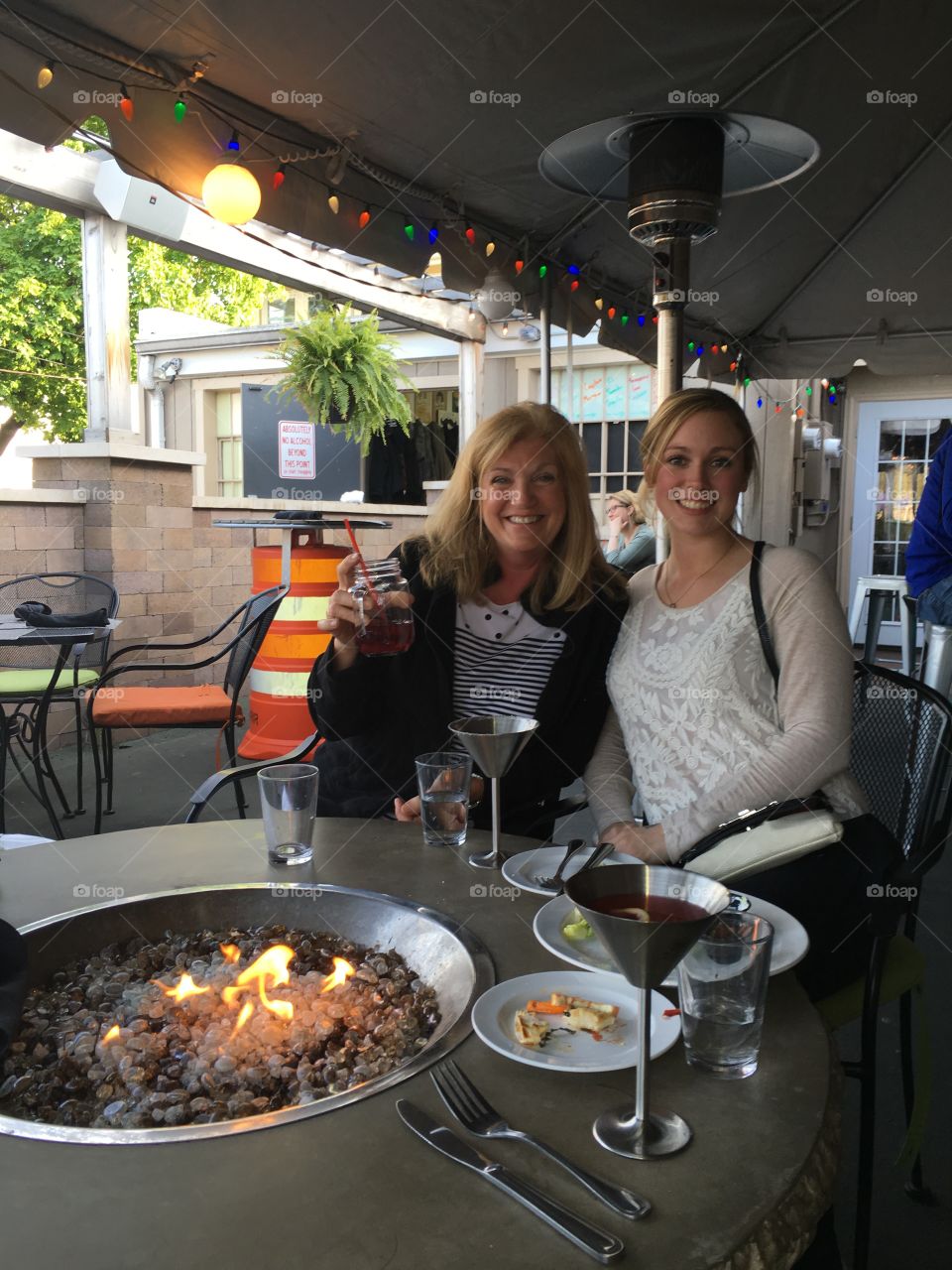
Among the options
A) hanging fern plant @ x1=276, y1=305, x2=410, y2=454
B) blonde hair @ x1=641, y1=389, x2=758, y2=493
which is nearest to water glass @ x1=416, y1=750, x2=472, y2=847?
blonde hair @ x1=641, y1=389, x2=758, y2=493

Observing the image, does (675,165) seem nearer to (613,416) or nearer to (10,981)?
(10,981)

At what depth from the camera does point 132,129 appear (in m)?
2.65

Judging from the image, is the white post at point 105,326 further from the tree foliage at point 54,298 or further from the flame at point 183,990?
the tree foliage at point 54,298

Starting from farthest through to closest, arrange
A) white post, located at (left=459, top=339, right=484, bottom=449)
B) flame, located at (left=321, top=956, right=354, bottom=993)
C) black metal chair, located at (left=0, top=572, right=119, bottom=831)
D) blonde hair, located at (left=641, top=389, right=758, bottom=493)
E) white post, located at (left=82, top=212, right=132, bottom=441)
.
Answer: white post, located at (left=459, top=339, right=484, bottom=449) → white post, located at (left=82, top=212, right=132, bottom=441) → black metal chair, located at (left=0, top=572, right=119, bottom=831) → blonde hair, located at (left=641, top=389, right=758, bottom=493) → flame, located at (left=321, top=956, right=354, bottom=993)

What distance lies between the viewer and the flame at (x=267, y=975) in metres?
1.29

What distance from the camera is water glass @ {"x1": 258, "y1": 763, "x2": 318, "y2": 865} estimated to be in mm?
1510

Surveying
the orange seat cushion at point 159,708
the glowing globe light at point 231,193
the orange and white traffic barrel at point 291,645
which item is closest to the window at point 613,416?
the orange and white traffic barrel at point 291,645

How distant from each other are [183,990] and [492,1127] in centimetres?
64

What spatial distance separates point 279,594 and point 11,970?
3.03 m

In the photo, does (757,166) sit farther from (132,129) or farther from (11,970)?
(11,970)

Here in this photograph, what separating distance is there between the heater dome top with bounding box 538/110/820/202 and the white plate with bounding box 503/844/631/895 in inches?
88.9

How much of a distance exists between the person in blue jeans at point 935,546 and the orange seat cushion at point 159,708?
9.81 feet

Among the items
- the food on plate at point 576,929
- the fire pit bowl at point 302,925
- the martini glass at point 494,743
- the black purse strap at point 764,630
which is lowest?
the fire pit bowl at point 302,925

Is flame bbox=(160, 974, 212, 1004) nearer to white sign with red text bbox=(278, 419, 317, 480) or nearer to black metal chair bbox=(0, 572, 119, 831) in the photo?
black metal chair bbox=(0, 572, 119, 831)
